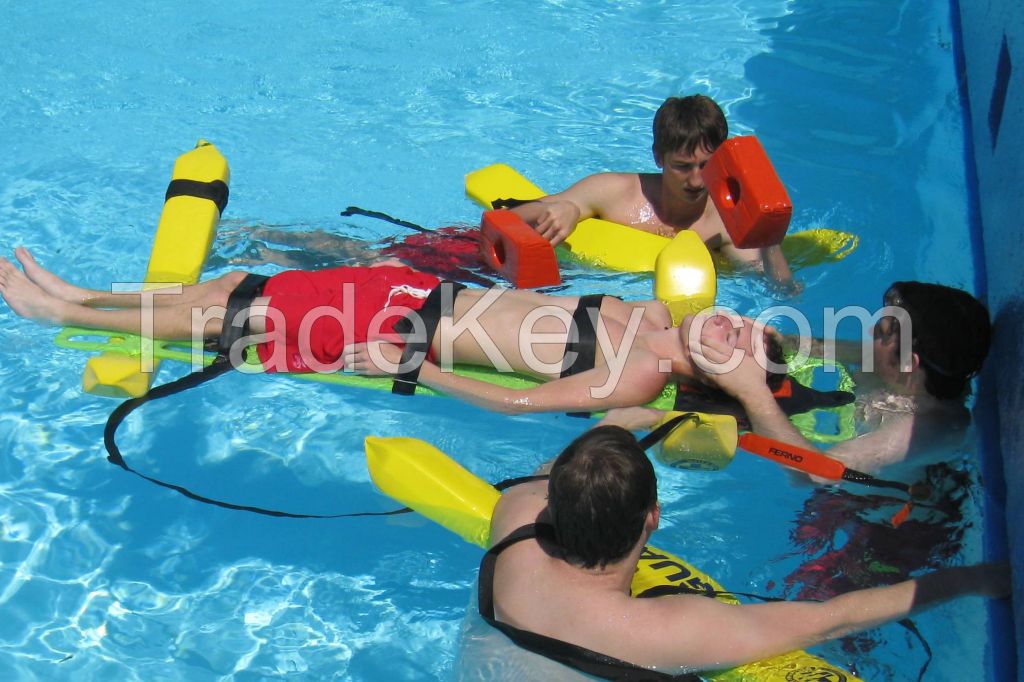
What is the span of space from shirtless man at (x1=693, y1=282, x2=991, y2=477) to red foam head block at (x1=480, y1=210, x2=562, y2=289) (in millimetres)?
1310

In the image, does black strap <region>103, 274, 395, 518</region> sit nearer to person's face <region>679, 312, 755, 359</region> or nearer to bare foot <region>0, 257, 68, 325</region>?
bare foot <region>0, 257, 68, 325</region>

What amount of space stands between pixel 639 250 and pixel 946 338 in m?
1.55

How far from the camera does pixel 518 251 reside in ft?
13.5

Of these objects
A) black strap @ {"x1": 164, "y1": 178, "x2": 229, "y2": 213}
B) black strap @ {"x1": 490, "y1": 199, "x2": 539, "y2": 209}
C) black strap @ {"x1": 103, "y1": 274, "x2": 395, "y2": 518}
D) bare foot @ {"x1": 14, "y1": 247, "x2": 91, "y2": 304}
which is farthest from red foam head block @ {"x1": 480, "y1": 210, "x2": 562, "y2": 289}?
bare foot @ {"x1": 14, "y1": 247, "x2": 91, "y2": 304}

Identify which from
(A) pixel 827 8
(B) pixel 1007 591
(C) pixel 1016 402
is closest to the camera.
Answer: (B) pixel 1007 591

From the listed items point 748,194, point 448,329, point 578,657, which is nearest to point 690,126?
point 748,194

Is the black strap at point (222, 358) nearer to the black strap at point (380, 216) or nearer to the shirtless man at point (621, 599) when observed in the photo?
the black strap at point (380, 216)

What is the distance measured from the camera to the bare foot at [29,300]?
3.96 meters

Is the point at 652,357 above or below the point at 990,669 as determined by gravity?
above

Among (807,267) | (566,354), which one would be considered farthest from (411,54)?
(566,354)

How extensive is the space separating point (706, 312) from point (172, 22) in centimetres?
476

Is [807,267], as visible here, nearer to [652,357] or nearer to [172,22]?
[652,357]

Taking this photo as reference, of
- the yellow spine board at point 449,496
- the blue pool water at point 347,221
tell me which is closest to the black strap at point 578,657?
the yellow spine board at point 449,496

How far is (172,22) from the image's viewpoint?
6930mm
